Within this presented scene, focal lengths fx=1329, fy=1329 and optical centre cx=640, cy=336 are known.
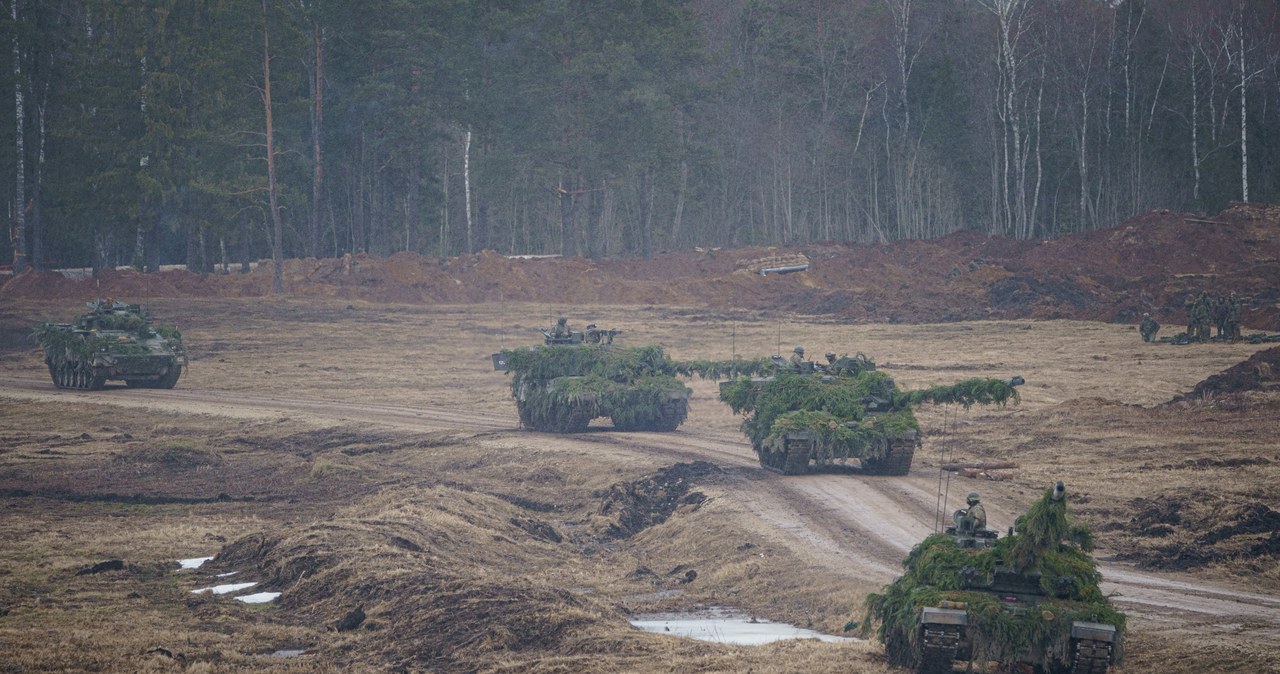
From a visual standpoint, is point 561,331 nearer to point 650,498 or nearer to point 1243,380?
point 650,498

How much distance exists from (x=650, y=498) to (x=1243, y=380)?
16869 millimetres

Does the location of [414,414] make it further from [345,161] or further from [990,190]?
[990,190]

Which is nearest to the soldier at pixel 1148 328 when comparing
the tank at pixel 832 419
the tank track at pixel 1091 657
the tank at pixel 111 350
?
the tank at pixel 832 419

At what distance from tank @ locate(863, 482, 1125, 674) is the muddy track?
9.46 ft

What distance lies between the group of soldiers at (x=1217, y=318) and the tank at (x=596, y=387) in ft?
64.1

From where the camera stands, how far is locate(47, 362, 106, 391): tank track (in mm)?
41656

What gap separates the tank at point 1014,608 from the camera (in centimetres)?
1198

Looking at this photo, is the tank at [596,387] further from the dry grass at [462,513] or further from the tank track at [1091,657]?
the tank track at [1091,657]

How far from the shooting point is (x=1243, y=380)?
108 ft

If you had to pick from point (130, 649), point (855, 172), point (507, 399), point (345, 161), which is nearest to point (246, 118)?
point (345, 161)

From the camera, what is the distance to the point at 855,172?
84750 mm

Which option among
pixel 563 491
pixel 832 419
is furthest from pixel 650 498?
pixel 832 419

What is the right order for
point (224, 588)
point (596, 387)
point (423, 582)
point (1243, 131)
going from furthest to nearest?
point (1243, 131) → point (596, 387) → point (224, 588) → point (423, 582)

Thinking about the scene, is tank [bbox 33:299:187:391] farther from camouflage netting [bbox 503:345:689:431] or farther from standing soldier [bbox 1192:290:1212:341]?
standing soldier [bbox 1192:290:1212:341]
